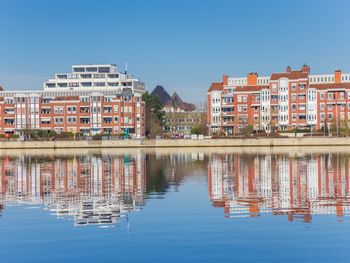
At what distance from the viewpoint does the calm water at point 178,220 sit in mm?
17719

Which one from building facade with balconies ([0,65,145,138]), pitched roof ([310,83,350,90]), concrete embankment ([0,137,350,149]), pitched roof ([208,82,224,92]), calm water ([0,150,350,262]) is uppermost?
pitched roof ([208,82,224,92])

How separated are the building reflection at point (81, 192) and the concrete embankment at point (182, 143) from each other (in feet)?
181

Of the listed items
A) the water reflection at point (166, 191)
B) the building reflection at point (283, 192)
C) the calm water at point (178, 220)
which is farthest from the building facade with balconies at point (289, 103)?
the calm water at point (178, 220)

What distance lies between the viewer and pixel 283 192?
1223 inches

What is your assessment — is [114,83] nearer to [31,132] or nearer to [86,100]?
[86,100]

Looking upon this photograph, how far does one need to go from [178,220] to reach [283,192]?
921 cm

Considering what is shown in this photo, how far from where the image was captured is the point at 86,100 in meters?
128

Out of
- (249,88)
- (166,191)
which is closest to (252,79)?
(249,88)

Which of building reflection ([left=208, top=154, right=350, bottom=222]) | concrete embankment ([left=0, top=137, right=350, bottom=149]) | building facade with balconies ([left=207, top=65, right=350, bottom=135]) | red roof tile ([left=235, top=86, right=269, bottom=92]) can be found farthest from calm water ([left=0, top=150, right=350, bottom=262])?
red roof tile ([left=235, top=86, right=269, bottom=92])

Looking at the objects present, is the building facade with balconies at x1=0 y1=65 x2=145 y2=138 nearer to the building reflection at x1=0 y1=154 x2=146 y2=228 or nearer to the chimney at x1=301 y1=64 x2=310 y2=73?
the chimney at x1=301 y1=64 x2=310 y2=73

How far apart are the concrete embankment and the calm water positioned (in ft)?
205

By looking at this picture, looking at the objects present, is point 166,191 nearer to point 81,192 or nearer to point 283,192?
point 81,192

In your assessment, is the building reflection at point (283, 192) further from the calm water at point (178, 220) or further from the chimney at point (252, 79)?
the chimney at point (252, 79)

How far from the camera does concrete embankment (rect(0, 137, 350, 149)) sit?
102m
